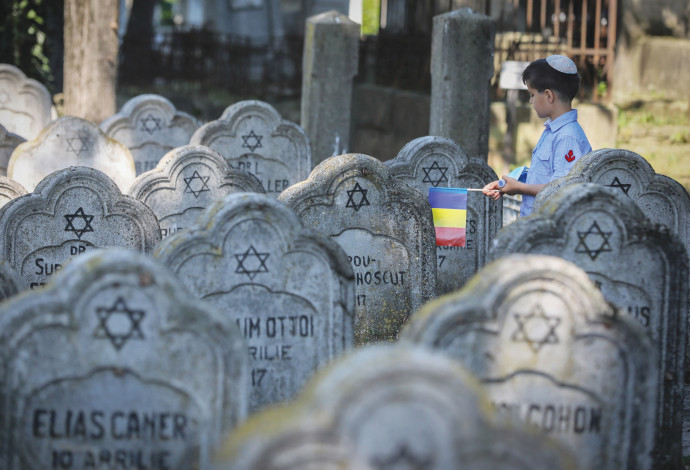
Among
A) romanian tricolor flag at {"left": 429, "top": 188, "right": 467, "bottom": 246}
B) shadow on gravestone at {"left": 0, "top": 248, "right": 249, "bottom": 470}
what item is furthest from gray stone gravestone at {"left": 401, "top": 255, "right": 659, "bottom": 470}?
romanian tricolor flag at {"left": 429, "top": 188, "right": 467, "bottom": 246}

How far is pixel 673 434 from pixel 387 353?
7.73 feet

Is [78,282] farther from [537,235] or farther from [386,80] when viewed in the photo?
[386,80]

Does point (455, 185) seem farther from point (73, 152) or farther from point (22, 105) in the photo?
point (22, 105)

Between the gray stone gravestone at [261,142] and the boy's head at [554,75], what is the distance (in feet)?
12.8

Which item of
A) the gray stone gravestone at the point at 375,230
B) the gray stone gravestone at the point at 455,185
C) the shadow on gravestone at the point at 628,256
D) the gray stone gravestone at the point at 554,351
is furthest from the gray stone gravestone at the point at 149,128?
the gray stone gravestone at the point at 554,351

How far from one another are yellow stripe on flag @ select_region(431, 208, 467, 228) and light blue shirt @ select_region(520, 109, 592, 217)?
41 centimetres

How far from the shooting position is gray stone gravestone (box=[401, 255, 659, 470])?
391cm

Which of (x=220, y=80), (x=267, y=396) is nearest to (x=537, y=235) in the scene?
(x=267, y=396)

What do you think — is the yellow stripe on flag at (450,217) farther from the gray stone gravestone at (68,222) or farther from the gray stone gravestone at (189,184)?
the gray stone gravestone at (68,222)

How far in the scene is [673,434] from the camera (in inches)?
190

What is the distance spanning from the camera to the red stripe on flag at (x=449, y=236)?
6605 mm

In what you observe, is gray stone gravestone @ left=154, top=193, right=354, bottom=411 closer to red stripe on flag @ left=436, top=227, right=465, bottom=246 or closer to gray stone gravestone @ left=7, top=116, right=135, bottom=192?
red stripe on flag @ left=436, top=227, right=465, bottom=246

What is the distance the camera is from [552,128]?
20.4 feet

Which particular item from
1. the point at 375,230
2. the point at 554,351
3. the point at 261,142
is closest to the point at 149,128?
the point at 261,142
